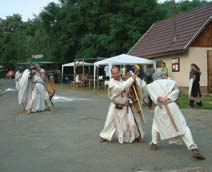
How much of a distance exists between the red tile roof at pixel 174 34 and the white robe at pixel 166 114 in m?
17.9

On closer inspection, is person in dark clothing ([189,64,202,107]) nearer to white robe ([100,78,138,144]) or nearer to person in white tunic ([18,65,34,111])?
person in white tunic ([18,65,34,111])

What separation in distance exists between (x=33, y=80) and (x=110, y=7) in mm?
25173

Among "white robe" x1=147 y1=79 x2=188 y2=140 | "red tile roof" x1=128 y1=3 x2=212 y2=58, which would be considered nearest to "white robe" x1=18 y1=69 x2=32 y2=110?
"white robe" x1=147 y1=79 x2=188 y2=140

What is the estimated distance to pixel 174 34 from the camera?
29.6m

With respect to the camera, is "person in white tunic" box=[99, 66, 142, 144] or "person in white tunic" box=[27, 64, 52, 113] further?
"person in white tunic" box=[27, 64, 52, 113]

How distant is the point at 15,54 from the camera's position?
81.1 metres

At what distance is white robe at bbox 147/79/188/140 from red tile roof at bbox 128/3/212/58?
17893 mm

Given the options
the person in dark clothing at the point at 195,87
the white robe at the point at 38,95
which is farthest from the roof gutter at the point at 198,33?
the white robe at the point at 38,95

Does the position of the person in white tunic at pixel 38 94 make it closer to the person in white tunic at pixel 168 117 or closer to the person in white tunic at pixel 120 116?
the person in white tunic at pixel 120 116

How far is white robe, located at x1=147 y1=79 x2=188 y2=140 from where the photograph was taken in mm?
7826

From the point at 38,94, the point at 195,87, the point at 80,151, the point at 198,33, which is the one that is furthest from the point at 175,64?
the point at 80,151

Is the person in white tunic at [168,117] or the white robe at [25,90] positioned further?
the white robe at [25,90]

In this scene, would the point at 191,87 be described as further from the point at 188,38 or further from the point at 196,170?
the point at 196,170

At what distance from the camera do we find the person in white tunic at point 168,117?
7758 mm
